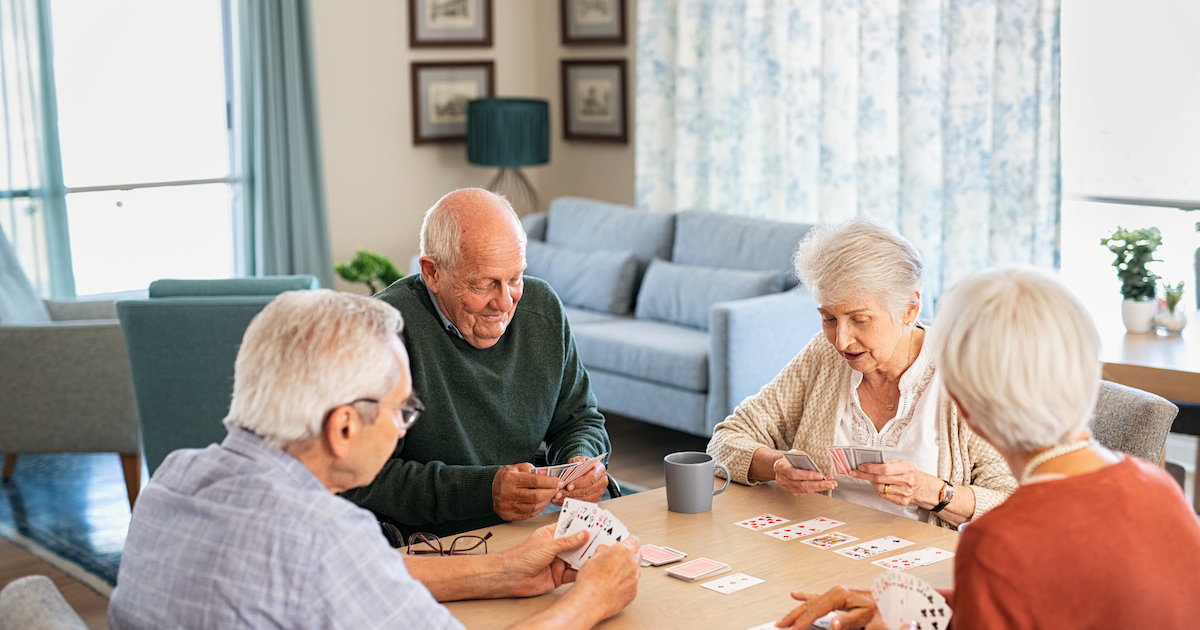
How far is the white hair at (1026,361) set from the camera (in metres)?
1.28

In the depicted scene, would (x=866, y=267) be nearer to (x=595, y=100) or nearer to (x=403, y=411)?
(x=403, y=411)

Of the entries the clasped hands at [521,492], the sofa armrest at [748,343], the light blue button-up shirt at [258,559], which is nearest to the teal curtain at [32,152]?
the sofa armrest at [748,343]

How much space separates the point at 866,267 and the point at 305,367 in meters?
1.18

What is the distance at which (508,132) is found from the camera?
6.29 meters

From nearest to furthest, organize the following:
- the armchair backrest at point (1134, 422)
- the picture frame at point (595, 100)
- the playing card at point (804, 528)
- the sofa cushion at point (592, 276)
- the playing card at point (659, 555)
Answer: the playing card at point (659, 555) → the playing card at point (804, 528) → the armchair backrest at point (1134, 422) → the sofa cushion at point (592, 276) → the picture frame at point (595, 100)

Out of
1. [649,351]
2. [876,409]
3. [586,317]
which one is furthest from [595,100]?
[876,409]

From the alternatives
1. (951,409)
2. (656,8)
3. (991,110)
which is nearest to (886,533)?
(951,409)

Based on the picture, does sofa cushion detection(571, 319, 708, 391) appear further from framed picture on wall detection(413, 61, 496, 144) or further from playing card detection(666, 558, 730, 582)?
playing card detection(666, 558, 730, 582)

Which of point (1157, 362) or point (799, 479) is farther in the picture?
point (1157, 362)

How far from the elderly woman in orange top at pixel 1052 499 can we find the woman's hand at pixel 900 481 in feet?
1.87

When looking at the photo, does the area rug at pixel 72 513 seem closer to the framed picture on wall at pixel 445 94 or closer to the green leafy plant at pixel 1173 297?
the framed picture on wall at pixel 445 94

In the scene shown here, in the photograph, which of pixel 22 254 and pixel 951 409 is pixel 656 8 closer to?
pixel 22 254

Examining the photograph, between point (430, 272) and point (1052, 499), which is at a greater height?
point (430, 272)

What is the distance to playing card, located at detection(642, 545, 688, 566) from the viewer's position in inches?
69.3
